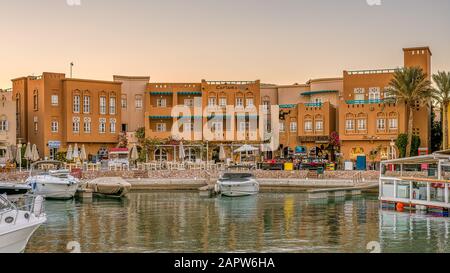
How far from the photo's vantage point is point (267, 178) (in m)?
48.9

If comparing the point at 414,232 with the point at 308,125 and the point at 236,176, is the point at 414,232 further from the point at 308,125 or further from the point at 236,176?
the point at 308,125

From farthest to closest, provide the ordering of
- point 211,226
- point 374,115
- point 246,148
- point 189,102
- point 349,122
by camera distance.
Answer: point 189,102, point 349,122, point 374,115, point 246,148, point 211,226

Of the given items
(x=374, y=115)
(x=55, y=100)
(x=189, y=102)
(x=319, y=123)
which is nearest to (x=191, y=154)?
(x=189, y=102)

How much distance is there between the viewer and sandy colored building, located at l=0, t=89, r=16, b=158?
55444 millimetres

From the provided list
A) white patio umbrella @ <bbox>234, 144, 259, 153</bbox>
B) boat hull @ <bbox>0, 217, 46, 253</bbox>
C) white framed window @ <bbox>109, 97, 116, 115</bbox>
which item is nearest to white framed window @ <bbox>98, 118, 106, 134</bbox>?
white framed window @ <bbox>109, 97, 116, 115</bbox>

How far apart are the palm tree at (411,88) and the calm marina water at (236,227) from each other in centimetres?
1784

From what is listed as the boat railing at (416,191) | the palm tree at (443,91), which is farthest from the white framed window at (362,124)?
the boat railing at (416,191)

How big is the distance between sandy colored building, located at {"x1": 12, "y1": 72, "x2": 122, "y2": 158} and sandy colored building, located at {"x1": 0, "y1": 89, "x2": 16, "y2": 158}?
2.90 m

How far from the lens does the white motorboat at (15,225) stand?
1427 cm

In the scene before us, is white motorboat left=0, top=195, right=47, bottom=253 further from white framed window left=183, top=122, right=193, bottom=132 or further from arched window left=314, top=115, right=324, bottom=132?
arched window left=314, top=115, right=324, bottom=132

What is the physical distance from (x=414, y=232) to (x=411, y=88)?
32009mm

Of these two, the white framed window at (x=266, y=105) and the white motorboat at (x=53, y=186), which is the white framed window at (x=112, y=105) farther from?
the white motorboat at (x=53, y=186)

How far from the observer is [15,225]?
14711 millimetres
